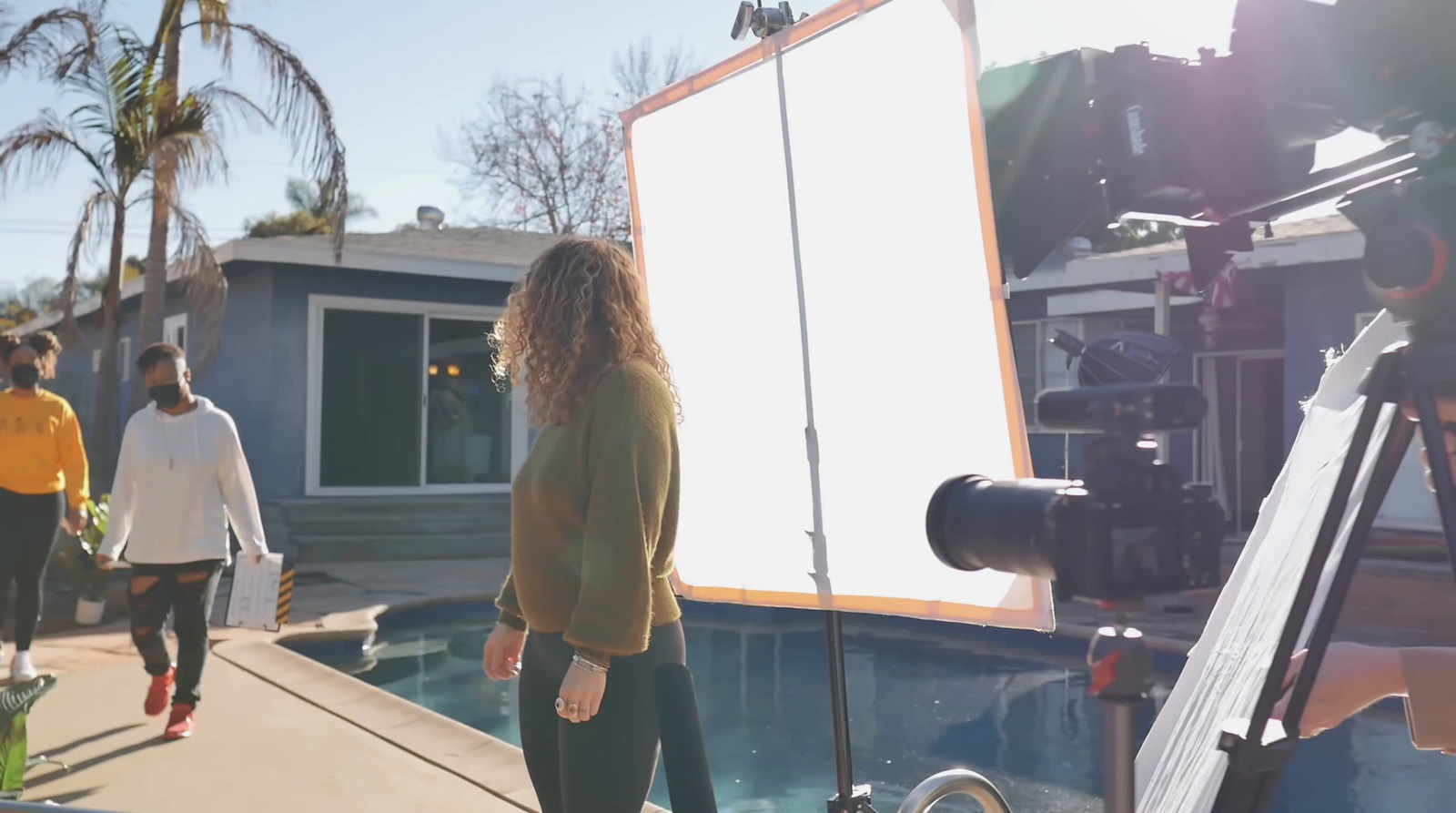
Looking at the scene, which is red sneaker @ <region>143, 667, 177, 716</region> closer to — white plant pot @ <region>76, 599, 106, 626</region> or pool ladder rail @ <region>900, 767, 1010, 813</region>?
white plant pot @ <region>76, 599, 106, 626</region>

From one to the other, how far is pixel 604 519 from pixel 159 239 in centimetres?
1068

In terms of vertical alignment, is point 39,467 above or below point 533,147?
below

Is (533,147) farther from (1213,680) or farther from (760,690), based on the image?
(1213,680)

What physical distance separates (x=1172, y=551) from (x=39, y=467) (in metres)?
5.69

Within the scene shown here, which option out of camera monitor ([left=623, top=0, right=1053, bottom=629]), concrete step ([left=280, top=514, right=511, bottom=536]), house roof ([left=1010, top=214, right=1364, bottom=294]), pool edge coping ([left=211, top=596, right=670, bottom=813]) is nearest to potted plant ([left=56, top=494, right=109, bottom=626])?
pool edge coping ([left=211, top=596, right=670, bottom=813])

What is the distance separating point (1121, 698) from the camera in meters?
1.27

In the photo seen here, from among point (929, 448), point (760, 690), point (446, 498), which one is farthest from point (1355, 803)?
point (446, 498)

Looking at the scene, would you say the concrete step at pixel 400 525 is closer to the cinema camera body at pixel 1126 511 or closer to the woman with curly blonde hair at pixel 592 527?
the woman with curly blonde hair at pixel 592 527

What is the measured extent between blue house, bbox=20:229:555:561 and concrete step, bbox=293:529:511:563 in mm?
15

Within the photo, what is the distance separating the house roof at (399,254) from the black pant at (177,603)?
6.92 metres

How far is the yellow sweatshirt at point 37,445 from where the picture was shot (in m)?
5.54

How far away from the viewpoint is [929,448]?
2082 mm

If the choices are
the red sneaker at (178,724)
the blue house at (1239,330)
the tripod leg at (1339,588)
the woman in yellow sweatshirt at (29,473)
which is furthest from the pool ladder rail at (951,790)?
the blue house at (1239,330)

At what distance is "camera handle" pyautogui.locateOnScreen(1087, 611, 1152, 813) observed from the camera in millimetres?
1271
